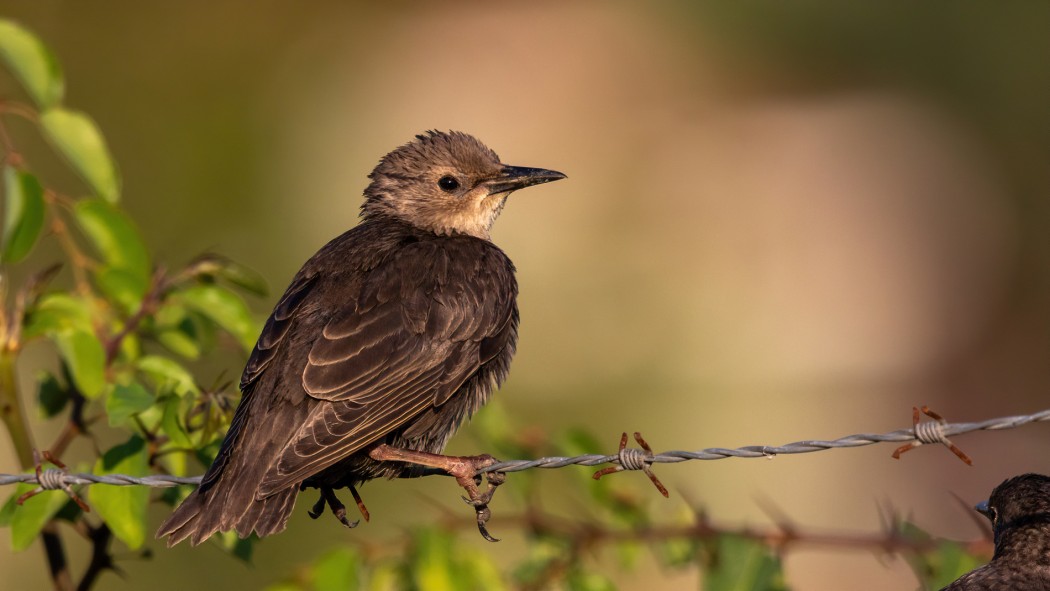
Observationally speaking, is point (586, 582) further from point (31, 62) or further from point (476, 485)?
point (31, 62)

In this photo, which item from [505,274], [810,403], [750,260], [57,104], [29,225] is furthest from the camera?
[750,260]

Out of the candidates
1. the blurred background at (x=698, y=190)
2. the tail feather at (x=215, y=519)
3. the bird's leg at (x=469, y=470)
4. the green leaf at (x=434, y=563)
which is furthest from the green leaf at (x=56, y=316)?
the blurred background at (x=698, y=190)

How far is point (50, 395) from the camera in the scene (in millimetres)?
5105

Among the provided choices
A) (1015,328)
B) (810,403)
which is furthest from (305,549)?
(1015,328)

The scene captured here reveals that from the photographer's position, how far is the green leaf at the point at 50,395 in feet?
16.7

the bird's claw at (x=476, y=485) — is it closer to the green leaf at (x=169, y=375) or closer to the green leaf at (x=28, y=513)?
the green leaf at (x=169, y=375)

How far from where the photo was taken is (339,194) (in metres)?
12.9

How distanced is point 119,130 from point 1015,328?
9171 mm

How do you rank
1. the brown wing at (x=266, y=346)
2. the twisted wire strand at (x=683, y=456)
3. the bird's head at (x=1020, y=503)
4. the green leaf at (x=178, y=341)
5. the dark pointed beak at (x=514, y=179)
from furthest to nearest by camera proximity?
the dark pointed beak at (x=514, y=179), the green leaf at (x=178, y=341), the brown wing at (x=266, y=346), the bird's head at (x=1020, y=503), the twisted wire strand at (x=683, y=456)

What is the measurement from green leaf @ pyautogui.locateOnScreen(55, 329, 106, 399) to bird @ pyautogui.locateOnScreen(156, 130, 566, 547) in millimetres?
513

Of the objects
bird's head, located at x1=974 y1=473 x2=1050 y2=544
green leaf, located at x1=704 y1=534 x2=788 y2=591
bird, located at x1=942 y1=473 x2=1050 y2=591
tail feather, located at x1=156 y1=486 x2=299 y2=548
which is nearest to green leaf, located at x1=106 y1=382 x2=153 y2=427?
tail feather, located at x1=156 y1=486 x2=299 y2=548

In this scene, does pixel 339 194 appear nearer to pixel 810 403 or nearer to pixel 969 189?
pixel 810 403

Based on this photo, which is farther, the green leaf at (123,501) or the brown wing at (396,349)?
the brown wing at (396,349)

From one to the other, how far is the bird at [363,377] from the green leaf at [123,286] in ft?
1.72
